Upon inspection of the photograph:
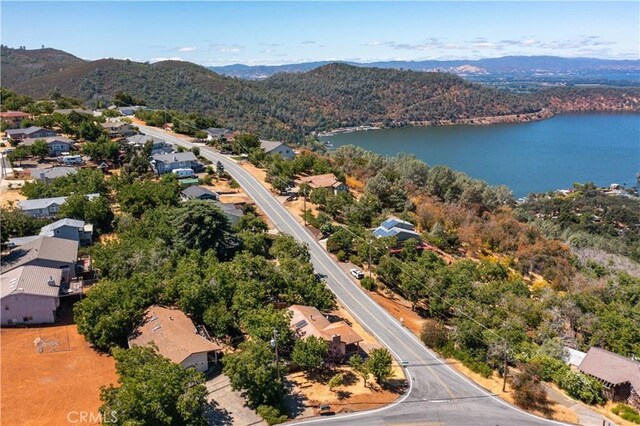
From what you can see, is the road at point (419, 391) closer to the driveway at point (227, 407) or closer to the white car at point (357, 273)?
the white car at point (357, 273)

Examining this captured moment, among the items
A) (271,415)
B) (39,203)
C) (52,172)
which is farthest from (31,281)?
(52,172)

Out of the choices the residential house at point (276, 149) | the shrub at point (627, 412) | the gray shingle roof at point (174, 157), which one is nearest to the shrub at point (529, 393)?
the shrub at point (627, 412)

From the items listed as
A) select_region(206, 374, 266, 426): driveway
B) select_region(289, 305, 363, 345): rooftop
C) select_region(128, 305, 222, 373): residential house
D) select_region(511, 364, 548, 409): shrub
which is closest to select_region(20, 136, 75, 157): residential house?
select_region(128, 305, 222, 373): residential house

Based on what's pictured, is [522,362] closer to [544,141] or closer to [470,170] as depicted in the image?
[470,170]

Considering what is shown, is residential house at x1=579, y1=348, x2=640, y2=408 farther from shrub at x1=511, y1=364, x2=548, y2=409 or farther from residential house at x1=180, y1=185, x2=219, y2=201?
residential house at x1=180, y1=185, x2=219, y2=201

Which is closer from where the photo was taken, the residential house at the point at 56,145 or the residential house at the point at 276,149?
the residential house at the point at 56,145

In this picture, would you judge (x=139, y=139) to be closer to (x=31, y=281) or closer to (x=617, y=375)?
(x=31, y=281)
